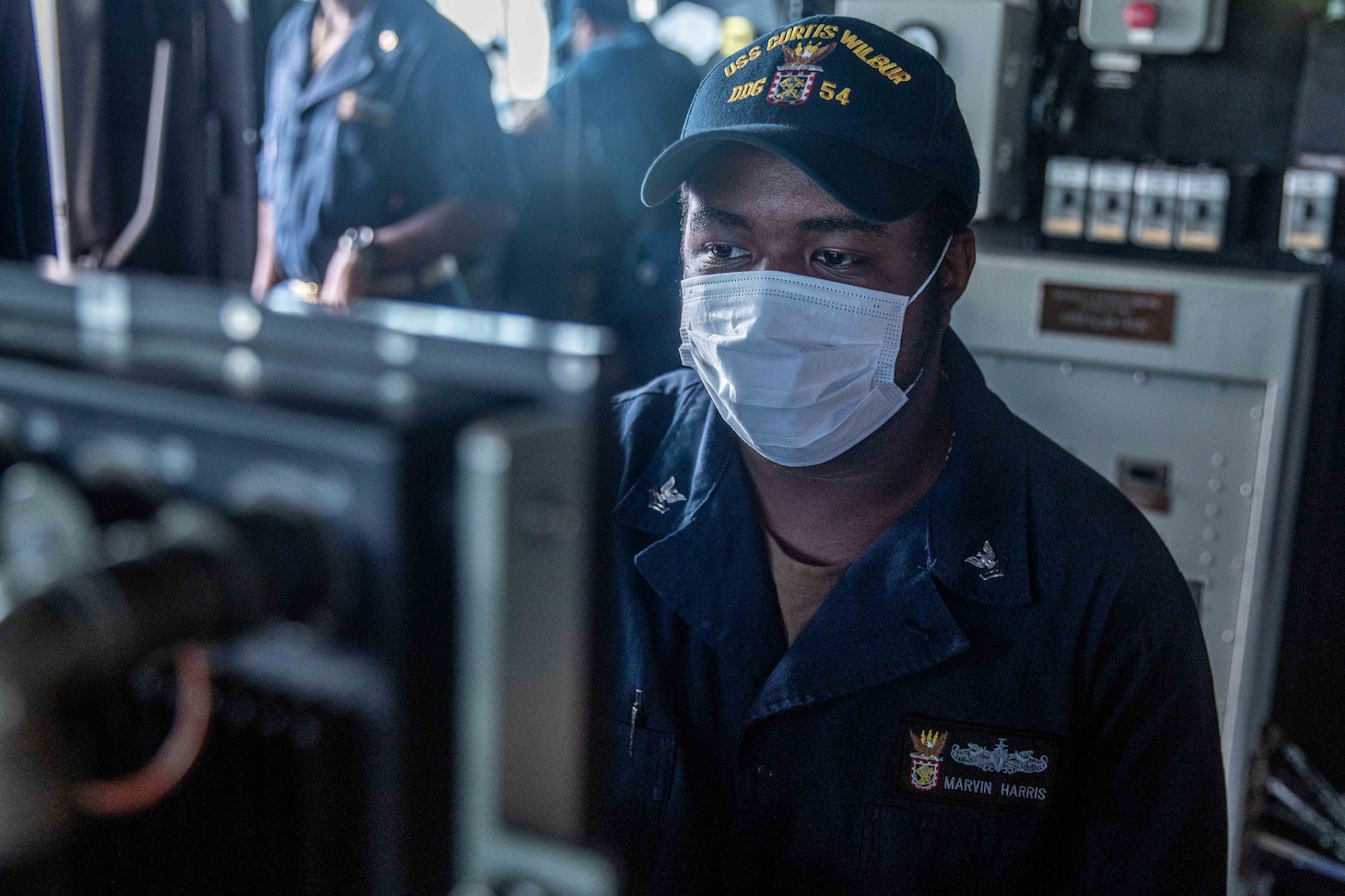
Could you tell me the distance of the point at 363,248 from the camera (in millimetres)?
2047

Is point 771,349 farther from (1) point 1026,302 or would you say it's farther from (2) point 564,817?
(1) point 1026,302

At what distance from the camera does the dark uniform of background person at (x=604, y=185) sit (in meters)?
3.39

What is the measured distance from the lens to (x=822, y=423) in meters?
1.41

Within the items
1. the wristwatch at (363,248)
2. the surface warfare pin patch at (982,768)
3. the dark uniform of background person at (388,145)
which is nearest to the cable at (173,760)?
the surface warfare pin patch at (982,768)

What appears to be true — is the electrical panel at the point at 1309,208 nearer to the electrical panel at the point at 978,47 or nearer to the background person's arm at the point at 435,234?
the electrical panel at the point at 978,47

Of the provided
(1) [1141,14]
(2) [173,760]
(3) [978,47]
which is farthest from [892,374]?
(1) [1141,14]

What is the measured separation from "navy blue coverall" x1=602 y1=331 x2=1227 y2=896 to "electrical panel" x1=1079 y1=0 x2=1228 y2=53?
1.71m

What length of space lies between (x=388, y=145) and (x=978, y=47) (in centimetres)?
122

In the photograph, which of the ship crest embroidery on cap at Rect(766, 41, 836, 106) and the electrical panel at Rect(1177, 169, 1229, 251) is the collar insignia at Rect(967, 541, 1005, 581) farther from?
the electrical panel at Rect(1177, 169, 1229, 251)

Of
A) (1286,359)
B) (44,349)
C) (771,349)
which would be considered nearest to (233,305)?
(44,349)

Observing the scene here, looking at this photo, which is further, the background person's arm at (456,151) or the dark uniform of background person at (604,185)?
the dark uniform of background person at (604,185)

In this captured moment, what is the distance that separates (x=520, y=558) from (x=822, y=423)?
1122mm

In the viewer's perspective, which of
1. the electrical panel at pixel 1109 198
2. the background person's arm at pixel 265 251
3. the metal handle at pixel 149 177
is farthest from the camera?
the electrical panel at pixel 1109 198

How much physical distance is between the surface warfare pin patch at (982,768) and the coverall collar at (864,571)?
0.09 m
